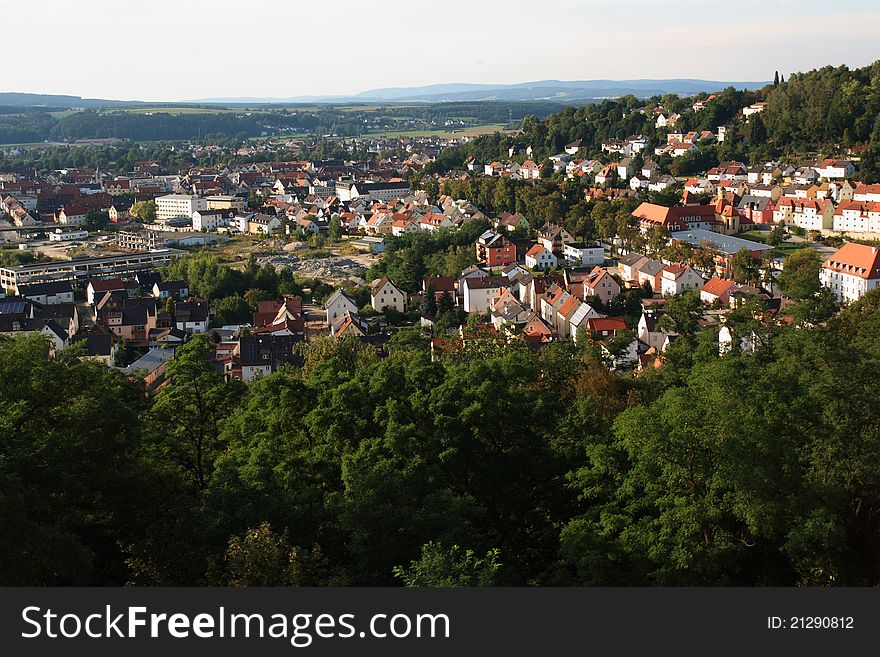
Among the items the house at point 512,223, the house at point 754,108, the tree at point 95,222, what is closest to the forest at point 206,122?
the tree at point 95,222

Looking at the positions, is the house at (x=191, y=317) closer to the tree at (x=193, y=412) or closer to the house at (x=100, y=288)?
the house at (x=100, y=288)

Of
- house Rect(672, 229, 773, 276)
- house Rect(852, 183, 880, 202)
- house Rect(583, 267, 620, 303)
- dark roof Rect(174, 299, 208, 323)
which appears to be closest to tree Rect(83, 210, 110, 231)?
dark roof Rect(174, 299, 208, 323)

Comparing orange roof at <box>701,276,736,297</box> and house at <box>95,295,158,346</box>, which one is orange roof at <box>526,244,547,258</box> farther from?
house at <box>95,295,158,346</box>

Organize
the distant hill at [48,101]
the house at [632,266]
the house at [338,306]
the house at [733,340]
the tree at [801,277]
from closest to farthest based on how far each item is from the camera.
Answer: the house at [733,340]
the tree at [801,277]
the house at [338,306]
the house at [632,266]
the distant hill at [48,101]

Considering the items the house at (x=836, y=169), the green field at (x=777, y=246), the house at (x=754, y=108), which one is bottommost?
the green field at (x=777, y=246)

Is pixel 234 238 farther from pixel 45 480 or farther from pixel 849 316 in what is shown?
pixel 45 480

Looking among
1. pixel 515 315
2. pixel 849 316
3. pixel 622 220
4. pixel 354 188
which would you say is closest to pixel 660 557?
pixel 849 316

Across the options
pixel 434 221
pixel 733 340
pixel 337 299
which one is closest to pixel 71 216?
pixel 434 221
